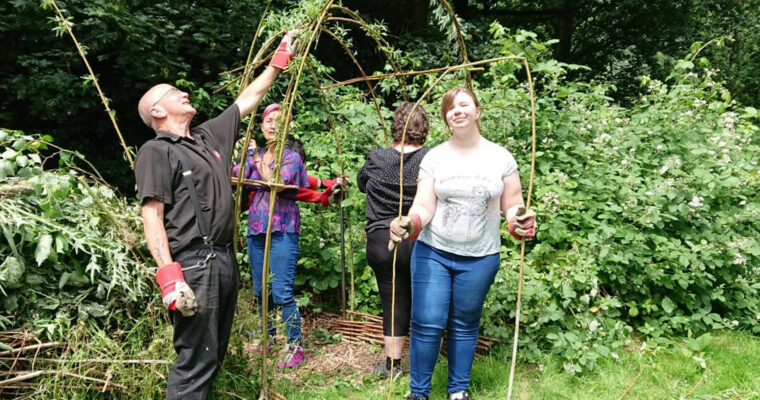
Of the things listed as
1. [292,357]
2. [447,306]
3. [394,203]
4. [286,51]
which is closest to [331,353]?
[292,357]

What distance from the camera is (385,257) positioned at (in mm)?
2902

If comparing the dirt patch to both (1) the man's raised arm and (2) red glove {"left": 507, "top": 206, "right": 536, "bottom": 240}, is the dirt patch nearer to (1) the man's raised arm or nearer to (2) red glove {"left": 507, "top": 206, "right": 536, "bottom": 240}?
(1) the man's raised arm

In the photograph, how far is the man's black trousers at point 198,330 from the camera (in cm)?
209

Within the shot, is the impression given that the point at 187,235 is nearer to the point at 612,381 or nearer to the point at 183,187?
the point at 183,187

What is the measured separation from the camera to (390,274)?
2.94 metres

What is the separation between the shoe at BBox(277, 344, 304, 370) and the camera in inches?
122

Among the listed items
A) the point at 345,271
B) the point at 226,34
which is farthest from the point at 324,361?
the point at 226,34

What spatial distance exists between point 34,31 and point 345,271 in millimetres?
4323

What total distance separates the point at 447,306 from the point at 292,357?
1.21m

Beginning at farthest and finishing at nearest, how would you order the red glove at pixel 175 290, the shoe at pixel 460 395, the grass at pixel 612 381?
the grass at pixel 612 381 → the shoe at pixel 460 395 → the red glove at pixel 175 290

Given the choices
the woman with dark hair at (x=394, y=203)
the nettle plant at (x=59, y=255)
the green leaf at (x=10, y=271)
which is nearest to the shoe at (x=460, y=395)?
the woman with dark hair at (x=394, y=203)

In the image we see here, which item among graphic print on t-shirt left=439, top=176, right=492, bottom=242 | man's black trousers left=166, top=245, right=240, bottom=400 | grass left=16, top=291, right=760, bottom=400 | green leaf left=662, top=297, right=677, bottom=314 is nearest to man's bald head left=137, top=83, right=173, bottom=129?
man's black trousers left=166, top=245, right=240, bottom=400

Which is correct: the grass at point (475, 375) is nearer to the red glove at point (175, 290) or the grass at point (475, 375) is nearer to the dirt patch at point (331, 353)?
the dirt patch at point (331, 353)

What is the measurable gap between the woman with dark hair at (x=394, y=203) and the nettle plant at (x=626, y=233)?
0.59 meters
